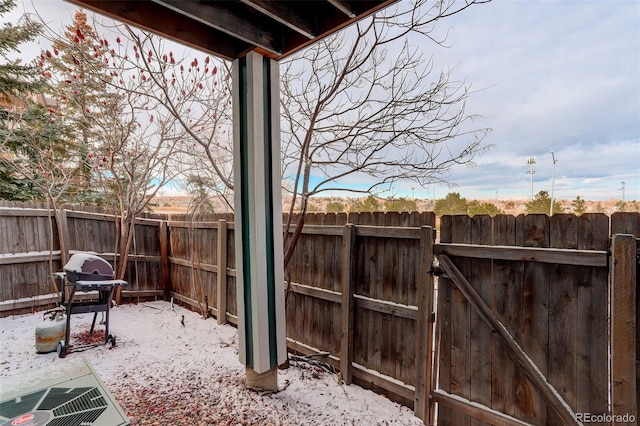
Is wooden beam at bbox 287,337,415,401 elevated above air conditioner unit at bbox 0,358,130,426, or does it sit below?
below

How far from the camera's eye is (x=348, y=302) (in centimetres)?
261

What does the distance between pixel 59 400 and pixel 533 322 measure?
8.19ft

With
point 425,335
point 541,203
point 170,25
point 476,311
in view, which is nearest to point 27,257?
point 170,25

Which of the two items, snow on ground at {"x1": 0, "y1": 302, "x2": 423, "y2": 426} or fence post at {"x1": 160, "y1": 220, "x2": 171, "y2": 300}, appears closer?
snow on ground at {"x1": 0, "y1": 302, "x2": 423, "y2": 426}

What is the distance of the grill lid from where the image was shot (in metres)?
3.13

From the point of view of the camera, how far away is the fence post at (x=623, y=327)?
1.48 m

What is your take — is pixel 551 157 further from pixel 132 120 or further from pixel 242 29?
pixel 132 120

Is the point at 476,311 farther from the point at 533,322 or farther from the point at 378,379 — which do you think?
the point at 378,379

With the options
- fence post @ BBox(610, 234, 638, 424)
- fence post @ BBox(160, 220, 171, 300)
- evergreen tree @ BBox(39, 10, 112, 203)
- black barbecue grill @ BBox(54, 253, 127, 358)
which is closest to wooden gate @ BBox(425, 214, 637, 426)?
fence post @ BBox(610, 234, 638, 424)

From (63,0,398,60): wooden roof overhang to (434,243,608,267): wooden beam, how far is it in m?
1.61

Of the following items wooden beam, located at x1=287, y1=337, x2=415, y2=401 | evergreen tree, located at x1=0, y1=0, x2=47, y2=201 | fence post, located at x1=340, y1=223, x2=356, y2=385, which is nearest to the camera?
wooden beam, located at x1=287, y1=337, x2=415, y2=401

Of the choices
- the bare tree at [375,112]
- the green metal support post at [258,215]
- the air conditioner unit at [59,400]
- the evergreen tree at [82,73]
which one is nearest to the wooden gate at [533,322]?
the bare tree at [375,112]

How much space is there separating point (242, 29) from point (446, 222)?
1981 mm

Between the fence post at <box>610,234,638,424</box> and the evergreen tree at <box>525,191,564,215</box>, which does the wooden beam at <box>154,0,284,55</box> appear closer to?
the fence post at <box>610,234,638,424</box>
